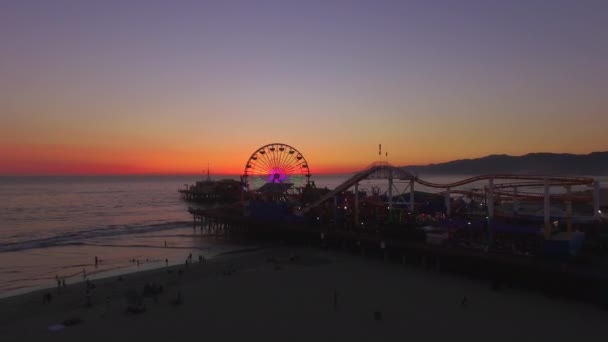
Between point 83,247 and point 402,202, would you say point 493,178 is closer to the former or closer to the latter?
point 402,202

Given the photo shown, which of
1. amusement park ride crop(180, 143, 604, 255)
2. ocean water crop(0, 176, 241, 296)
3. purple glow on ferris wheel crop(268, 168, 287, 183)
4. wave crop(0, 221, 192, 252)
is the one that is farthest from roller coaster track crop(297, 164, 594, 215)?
wave crop(0, 221, 192, 252)

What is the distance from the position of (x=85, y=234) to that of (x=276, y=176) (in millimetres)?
23102

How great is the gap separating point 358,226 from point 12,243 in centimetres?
3516

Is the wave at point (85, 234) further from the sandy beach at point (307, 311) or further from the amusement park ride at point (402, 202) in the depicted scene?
the sandy beach at point (307, 311)

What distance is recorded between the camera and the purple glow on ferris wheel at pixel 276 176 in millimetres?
54562

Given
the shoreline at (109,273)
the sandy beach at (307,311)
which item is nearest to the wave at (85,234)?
the shoreline at (109,273)

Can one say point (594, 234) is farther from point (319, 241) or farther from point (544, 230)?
point (319, 241)

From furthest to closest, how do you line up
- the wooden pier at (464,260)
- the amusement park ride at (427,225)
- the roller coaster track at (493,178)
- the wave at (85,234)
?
1. the wave at (85,234)
2. the roller coaster track at (493,178)
3. the amusement park ride at (427,225)
4. the wooden pier at (464,260)

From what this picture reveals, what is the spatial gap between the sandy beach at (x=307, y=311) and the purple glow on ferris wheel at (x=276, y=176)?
1073 inches

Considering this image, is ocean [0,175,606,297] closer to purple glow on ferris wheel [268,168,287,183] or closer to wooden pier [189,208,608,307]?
wooden pier [189,208,608,307]

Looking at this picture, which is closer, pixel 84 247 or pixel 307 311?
pixel 307 311

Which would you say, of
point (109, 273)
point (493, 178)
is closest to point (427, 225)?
point (493, 178)

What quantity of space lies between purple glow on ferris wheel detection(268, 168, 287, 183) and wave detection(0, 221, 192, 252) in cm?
1559

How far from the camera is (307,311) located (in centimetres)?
1994
